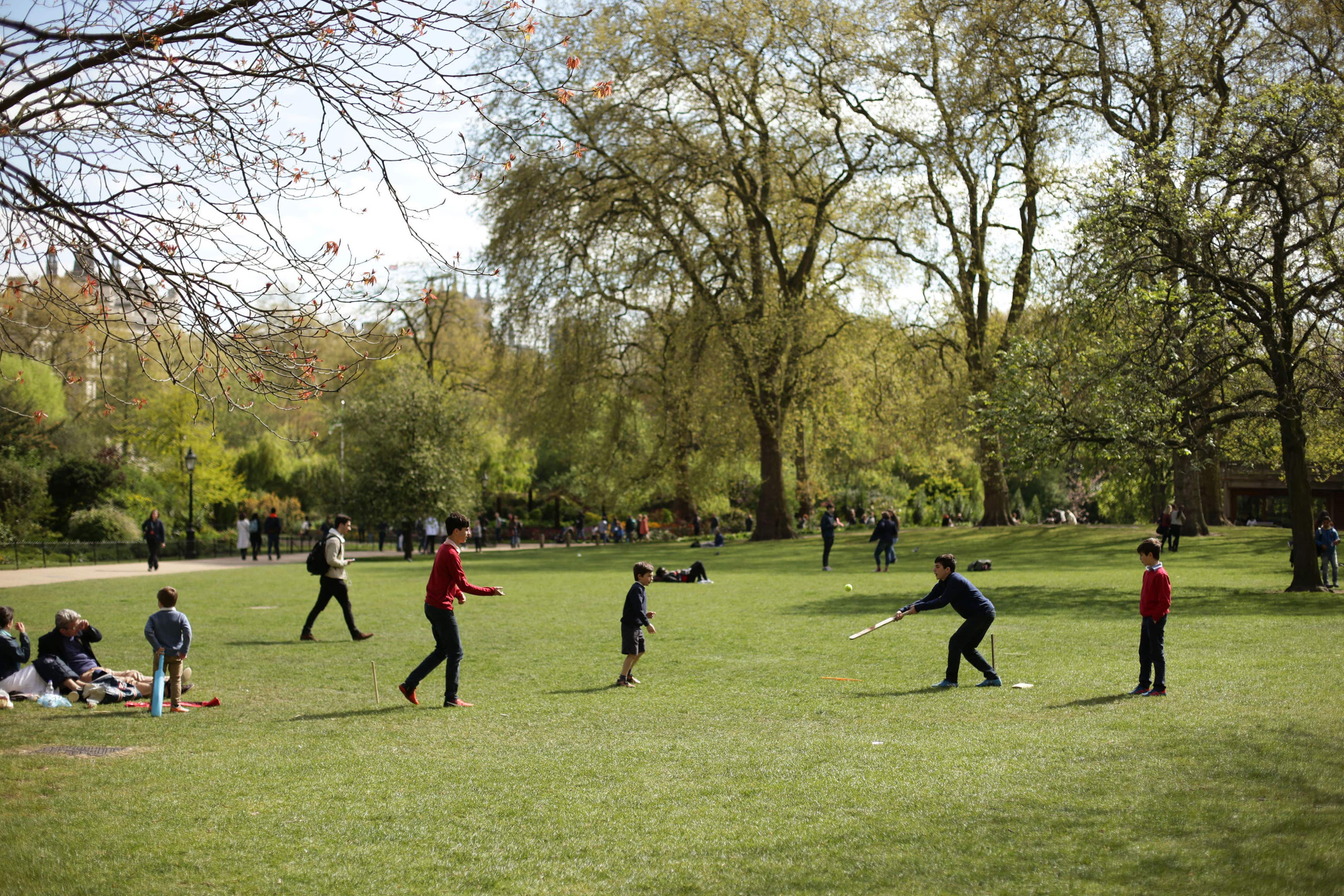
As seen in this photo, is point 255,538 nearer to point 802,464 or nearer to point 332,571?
point 802,464

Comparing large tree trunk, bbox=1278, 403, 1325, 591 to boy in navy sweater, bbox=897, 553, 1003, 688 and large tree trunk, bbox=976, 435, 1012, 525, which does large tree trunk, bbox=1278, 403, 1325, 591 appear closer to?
boy in navy sweater, bbox=897, 553, 1003, 688

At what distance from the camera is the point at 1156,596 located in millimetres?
10727

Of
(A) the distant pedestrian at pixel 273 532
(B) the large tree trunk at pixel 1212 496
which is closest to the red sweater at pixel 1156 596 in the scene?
(B) the large tree trunk at pixel 1212 496

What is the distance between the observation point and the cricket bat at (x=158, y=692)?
1049 centimetres

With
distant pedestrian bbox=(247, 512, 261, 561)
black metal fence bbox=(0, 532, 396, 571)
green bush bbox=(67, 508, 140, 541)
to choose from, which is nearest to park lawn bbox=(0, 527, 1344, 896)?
black metal fence bbox=(0, 532, 396, 571)

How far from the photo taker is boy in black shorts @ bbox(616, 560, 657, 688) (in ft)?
39.9

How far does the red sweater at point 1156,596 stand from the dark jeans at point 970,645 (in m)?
1.53

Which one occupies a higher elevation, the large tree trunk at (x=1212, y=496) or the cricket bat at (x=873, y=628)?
the large tree trunk at (x=1212, y=496)

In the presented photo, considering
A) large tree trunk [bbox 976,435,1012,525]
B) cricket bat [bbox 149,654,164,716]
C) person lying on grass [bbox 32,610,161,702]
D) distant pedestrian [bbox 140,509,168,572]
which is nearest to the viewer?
cricket bat [bbox 149,654,164,716]

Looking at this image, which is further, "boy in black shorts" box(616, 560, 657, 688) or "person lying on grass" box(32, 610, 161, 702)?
"boy in black shorts" box(616, 560, 657, 688)

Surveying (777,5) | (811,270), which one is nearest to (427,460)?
(811,270)

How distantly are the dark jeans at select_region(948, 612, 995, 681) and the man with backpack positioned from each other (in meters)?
8.51

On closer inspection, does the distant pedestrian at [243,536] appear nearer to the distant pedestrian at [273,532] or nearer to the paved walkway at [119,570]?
the paved walkway at [119,570]

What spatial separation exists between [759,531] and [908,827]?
3870 centimetres
